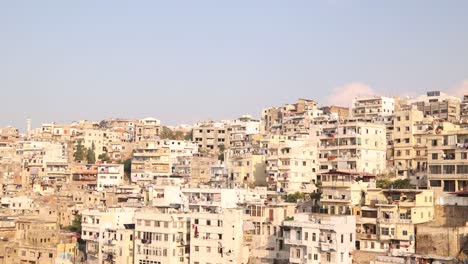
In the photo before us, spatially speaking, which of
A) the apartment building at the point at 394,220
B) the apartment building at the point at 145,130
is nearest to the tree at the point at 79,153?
the apartment building at the point at 145,130

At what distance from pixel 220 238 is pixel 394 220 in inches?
379

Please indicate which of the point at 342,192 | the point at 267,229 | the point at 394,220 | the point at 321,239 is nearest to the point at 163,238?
the point at 267,229

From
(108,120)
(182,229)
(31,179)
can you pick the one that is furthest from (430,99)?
(108,120)

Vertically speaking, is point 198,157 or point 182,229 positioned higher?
point 198,157

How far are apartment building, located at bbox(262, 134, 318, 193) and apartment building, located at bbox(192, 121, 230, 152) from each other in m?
24.1

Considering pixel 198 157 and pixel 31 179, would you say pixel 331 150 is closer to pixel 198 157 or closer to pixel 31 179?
pixel 198 157

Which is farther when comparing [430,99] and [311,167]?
[430,99]

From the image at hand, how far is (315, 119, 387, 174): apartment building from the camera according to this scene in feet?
156

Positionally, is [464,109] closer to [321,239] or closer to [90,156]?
[321,239]

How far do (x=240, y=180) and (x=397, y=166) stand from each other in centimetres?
1226

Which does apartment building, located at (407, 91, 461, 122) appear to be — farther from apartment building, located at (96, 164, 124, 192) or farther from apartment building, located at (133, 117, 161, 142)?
apartment building, located at (133, 117, 161, 142)

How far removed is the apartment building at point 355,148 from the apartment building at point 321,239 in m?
11.9

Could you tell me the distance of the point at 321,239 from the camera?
3494 centimetres

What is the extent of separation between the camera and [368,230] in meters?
36.9
